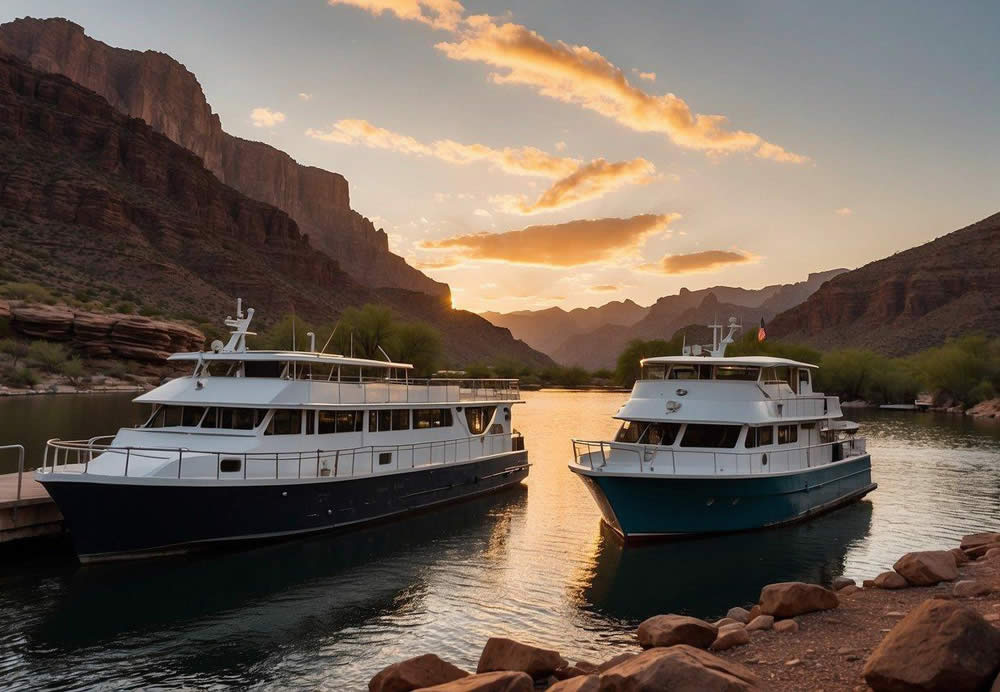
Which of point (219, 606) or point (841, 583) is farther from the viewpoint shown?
point (841, 583)

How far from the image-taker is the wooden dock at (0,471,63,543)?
54.8 ft

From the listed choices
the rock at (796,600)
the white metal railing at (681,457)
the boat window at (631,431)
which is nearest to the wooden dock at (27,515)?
the white metal railing at (681,457)

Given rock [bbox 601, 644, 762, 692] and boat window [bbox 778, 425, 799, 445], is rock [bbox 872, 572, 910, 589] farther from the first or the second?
boat window [bbox 778, 425, 799, 445]

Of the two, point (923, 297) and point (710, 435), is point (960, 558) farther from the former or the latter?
point (923, 297)

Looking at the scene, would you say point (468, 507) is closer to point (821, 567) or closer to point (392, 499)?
point (392, 499)

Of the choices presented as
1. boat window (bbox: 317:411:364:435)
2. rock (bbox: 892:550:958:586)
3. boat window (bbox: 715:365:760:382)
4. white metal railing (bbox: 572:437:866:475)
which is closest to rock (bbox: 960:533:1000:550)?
rock (bbox: 892:550:958:586)

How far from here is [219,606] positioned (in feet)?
47.3

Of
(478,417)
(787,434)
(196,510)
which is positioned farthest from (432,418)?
(787,434)

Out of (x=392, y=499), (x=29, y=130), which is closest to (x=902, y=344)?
(x=392, y=499)

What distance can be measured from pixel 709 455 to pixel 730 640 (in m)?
9.88

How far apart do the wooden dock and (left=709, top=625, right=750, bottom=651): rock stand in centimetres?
1577

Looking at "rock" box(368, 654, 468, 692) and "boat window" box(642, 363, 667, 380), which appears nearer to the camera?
"rock" box(368, 654, 468, 692)

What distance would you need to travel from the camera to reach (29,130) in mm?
113938

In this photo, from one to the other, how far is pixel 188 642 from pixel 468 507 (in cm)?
1300
